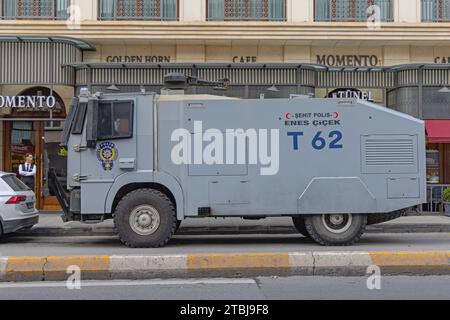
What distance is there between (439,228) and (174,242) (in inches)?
262

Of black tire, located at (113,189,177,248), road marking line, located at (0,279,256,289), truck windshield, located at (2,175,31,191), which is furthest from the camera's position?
truck windshield, located at (2,175,31,191)

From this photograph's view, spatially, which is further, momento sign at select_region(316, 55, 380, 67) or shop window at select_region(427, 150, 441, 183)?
momento sign at select_region(316, 55, 380, 67)

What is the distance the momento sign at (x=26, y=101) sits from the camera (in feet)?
52.6

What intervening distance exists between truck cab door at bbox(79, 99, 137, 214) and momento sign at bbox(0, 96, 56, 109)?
21.0 feet

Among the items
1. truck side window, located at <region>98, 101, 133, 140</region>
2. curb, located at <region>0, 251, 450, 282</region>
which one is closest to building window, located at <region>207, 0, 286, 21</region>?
truck side window, located at <region>98, 101, 133, 140</region>

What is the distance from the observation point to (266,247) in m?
10.6

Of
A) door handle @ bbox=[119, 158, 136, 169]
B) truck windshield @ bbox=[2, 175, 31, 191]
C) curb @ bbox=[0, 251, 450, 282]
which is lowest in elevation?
curb @ bbox=[0, 251, 450, 282]

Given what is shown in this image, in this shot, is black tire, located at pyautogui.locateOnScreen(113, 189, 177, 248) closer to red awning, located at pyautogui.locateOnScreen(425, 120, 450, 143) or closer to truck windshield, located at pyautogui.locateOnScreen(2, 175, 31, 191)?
truck windshield, located at pyautogui.locateOnScreen(2, 175, 31, 191)

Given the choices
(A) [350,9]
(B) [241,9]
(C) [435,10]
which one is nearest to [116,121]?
(B) [241,9]

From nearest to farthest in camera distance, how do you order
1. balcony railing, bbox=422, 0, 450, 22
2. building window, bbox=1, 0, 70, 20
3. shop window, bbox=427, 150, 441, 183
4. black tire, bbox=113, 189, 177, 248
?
black tire, bbox=113, 189, 177, 248 → building window, bbox=1, 0, 70, 20 → shop window, bbox=427, 150, 441, 183 → balcony railing, bbox=422, 0, 450, 22

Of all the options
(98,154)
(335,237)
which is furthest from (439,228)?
(98,154)

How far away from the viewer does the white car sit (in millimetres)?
11078

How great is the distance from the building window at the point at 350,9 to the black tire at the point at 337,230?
370 inches
